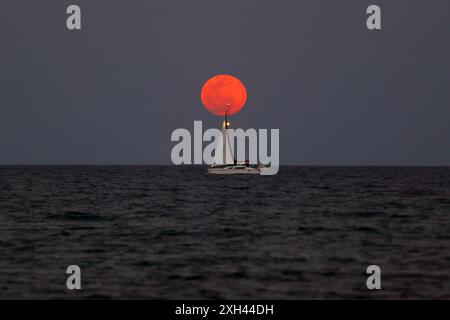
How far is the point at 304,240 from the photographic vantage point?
35.5 metres

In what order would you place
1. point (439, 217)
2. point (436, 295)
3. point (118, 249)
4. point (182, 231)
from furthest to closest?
point (439, 217) → point (182, 231) → point (118, 249) → point (436, 295)

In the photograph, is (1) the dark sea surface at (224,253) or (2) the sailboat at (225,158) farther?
(2) the sailboat at (225,158)

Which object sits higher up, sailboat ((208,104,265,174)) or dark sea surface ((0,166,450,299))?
sailboat ((208,104,265,174))

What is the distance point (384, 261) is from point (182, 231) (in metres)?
13.9

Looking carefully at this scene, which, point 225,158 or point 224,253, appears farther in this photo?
point 225,158

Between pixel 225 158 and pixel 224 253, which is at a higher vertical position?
pixel 225 158

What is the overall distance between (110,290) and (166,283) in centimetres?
202

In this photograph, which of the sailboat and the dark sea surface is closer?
the dark sea surface

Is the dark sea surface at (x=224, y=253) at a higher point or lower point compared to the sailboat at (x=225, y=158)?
lower

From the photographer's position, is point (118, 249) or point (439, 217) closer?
point (118, 249)

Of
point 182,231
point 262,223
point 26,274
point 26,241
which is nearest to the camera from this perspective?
point 26,274

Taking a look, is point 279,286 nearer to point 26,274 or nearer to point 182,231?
point 26,274
